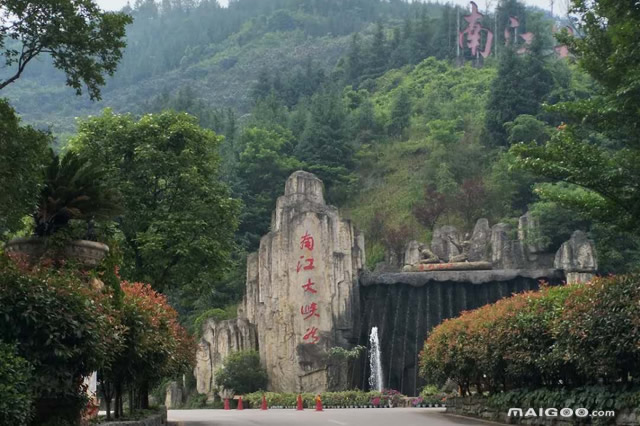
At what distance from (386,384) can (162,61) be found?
4632 inches

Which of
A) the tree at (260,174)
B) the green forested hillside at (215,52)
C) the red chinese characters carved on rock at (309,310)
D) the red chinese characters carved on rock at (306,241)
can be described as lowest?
the red chinese characters carved on rock at (309,310)

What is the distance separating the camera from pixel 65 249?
43.7 ft

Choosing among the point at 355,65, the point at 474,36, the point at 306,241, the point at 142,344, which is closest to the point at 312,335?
the point at 306,241

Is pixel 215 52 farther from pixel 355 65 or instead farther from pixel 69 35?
pixel 69 35

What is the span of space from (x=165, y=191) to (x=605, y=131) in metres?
12.0

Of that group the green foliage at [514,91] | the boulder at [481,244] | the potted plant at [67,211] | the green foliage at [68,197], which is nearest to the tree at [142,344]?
the potted plant at [67,211]

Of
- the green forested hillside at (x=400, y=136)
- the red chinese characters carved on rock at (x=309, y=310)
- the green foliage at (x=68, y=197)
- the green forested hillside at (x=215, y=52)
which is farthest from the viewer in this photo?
the green forested hillside at (x=215, y=52)

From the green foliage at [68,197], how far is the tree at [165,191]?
28.7 ft

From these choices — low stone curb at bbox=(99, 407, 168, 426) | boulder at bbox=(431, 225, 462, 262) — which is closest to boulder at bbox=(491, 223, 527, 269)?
boulder at bbox=(431, 225, 462, 262)

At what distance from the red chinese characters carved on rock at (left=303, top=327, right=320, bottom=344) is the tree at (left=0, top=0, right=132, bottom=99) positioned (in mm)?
26069

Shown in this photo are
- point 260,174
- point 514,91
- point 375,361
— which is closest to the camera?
point 375,361

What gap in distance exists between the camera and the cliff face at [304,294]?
3909 cm

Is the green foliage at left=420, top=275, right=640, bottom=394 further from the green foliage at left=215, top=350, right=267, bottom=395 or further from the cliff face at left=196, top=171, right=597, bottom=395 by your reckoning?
the green foliage at left=215, top=350, right=267, bottom=395

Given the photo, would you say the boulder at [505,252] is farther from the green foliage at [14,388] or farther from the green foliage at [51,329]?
the green foliage at [14,388]
